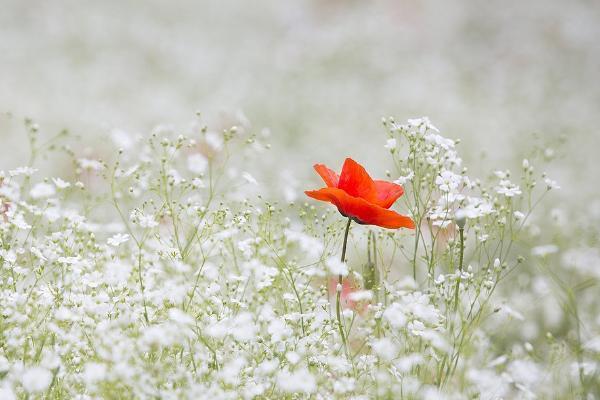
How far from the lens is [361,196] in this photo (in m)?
1.91

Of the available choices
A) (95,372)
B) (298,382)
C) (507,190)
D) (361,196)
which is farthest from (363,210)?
(95,372)

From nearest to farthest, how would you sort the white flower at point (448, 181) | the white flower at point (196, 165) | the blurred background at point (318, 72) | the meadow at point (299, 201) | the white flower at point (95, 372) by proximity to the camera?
the white flower at point (95, 372), the meadow at point (299, 201), the white flower at point (448, 181), the white flower at point (196, 165), the blurred background at point (318, 72)

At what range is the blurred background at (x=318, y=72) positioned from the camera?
5574mm

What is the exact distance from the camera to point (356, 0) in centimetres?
815

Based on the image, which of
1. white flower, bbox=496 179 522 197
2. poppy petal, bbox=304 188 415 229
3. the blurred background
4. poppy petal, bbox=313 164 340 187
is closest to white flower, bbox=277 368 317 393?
poppy petal, bbox=304 188 415 229

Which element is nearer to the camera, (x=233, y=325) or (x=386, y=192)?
(x=233, y=325)

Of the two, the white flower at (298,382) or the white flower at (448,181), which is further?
the white flower at (448,181)

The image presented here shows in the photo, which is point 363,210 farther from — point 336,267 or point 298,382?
point 298,382

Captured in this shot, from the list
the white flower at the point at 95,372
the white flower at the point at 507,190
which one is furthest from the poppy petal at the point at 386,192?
the white flower at the point at 95,372

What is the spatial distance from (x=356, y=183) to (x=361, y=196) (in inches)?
1.3

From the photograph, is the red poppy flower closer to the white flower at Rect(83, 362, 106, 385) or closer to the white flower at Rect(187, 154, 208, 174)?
the white flower at Rect(187, 154, 208, 174)

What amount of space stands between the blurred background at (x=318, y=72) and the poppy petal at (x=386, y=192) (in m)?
3.00

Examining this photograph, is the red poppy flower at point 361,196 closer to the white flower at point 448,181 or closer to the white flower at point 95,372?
the white flower at point 448,181

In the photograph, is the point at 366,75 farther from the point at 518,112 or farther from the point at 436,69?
the point at 518,112
